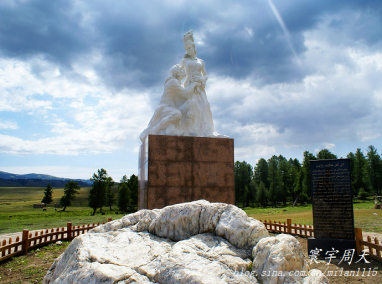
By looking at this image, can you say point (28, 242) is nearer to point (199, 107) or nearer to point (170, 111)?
point (170, 111)

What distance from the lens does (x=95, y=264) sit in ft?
7.12

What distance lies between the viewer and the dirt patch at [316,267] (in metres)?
4.57

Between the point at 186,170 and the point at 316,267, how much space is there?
389cm

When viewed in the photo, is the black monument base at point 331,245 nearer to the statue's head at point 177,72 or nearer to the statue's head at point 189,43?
the statue's head at point 177,72

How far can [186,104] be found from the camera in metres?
8.63

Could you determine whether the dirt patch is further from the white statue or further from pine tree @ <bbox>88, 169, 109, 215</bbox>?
pine tree @ <bbox>88, 169, 109, 215</bbox>

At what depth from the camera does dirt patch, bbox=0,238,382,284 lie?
4.57 meters

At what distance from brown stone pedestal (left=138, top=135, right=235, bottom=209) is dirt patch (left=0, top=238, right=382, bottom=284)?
281cm

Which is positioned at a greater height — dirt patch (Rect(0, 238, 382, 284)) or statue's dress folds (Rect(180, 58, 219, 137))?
statue's dress folds (Rect(180, 58, 219, 137))

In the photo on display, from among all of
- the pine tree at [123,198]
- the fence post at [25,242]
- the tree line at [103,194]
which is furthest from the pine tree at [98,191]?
the fence post at [25,242]

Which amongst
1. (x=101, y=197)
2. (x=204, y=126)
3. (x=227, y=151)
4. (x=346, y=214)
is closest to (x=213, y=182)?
(x=227, y=151)

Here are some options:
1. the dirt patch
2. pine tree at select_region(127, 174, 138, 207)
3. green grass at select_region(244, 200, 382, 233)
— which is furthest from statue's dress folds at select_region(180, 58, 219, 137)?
pine tree at select_region(127, 174, 138, 207)

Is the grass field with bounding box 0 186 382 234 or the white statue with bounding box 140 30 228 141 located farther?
the grass field with bounding box 0 186 382 234

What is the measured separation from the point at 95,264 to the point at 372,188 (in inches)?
1629
